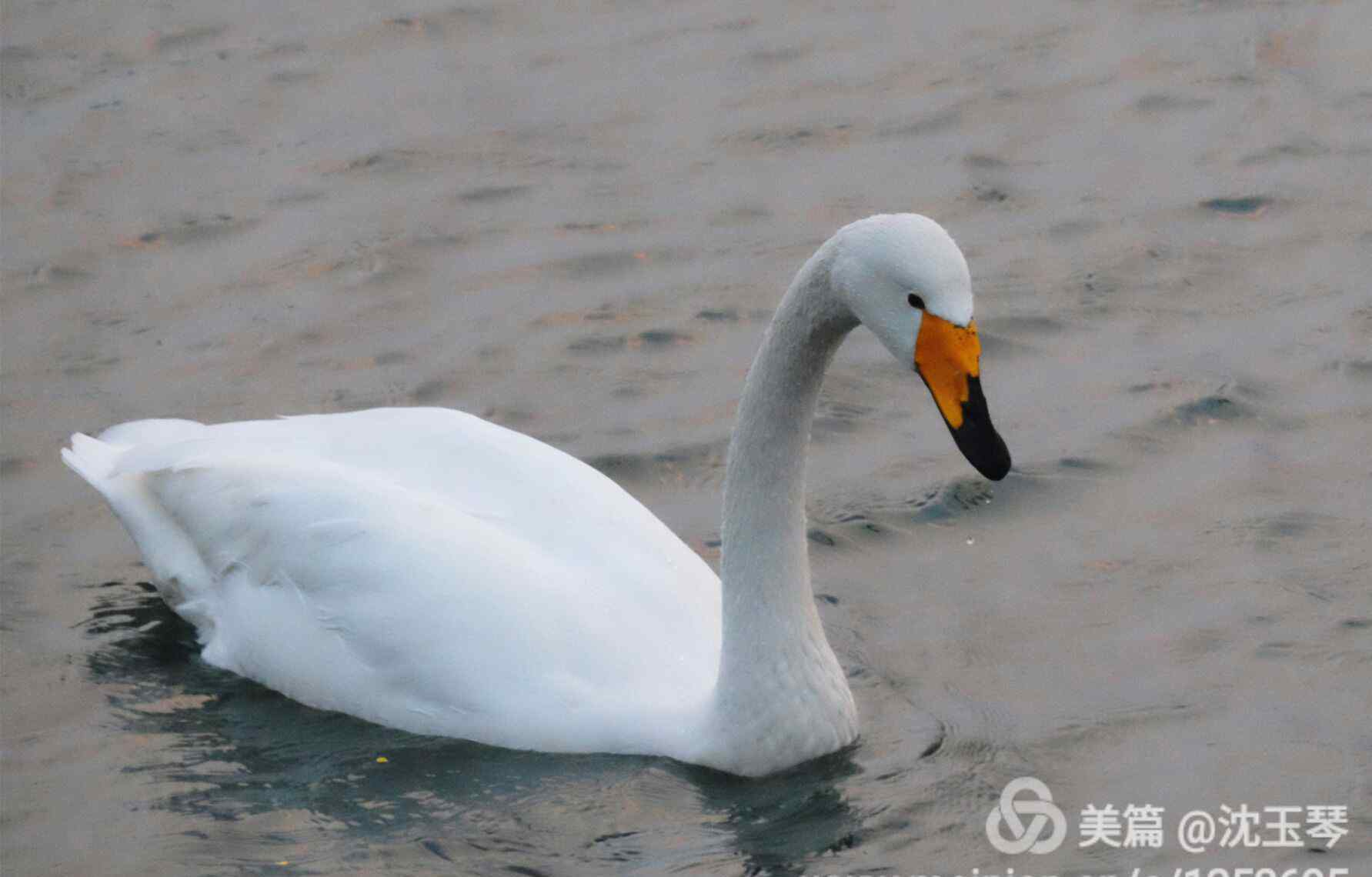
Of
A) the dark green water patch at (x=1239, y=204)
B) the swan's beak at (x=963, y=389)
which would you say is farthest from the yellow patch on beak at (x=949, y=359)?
the dark green water patch at (x=1239, y=204)

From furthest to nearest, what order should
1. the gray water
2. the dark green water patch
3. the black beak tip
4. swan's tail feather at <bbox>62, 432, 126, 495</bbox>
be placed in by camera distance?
the dark green water patch < swan's tail feather at <bbox>62, 432, 126, 495</bbox> < the gray water < the black beak tip

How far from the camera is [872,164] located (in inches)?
461

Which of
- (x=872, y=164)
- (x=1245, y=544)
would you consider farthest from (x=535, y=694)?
(x=872, y=164)

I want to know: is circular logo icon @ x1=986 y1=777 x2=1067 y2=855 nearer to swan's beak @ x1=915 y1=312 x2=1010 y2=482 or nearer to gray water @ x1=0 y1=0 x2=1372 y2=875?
gray water @ x1=0 y1=0 x2=1372 y2=875

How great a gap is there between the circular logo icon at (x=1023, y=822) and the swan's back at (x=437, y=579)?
97cm

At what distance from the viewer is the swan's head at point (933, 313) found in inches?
236

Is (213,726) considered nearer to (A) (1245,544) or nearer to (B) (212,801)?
(B) (212,801)

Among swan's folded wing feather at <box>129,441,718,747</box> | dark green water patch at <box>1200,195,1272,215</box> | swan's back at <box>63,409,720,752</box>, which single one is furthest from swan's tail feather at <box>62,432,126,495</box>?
dark green water patch at <box>1200,195,1272,215</box>

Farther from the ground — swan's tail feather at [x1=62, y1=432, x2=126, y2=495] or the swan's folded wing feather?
swan's tail feather at [x1=62, y1=432, x2=126, y2=495]

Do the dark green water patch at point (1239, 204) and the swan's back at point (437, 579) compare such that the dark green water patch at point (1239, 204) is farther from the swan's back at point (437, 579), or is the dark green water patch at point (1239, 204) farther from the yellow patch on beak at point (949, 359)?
the yellow patch on beak at point (949, 359)

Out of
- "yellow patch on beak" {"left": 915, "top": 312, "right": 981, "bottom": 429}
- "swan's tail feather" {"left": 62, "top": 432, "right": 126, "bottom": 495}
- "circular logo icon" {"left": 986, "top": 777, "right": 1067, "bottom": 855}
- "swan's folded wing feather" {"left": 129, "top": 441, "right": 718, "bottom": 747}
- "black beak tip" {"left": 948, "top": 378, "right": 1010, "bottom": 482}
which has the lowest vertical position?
"circular logo icon" {"left": 986, "top": 777, "right": 1067, "bottom": 855}

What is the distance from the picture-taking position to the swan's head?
6004 mm

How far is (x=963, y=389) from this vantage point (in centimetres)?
603

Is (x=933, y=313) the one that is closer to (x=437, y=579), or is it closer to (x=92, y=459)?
(x=437, y=579)
